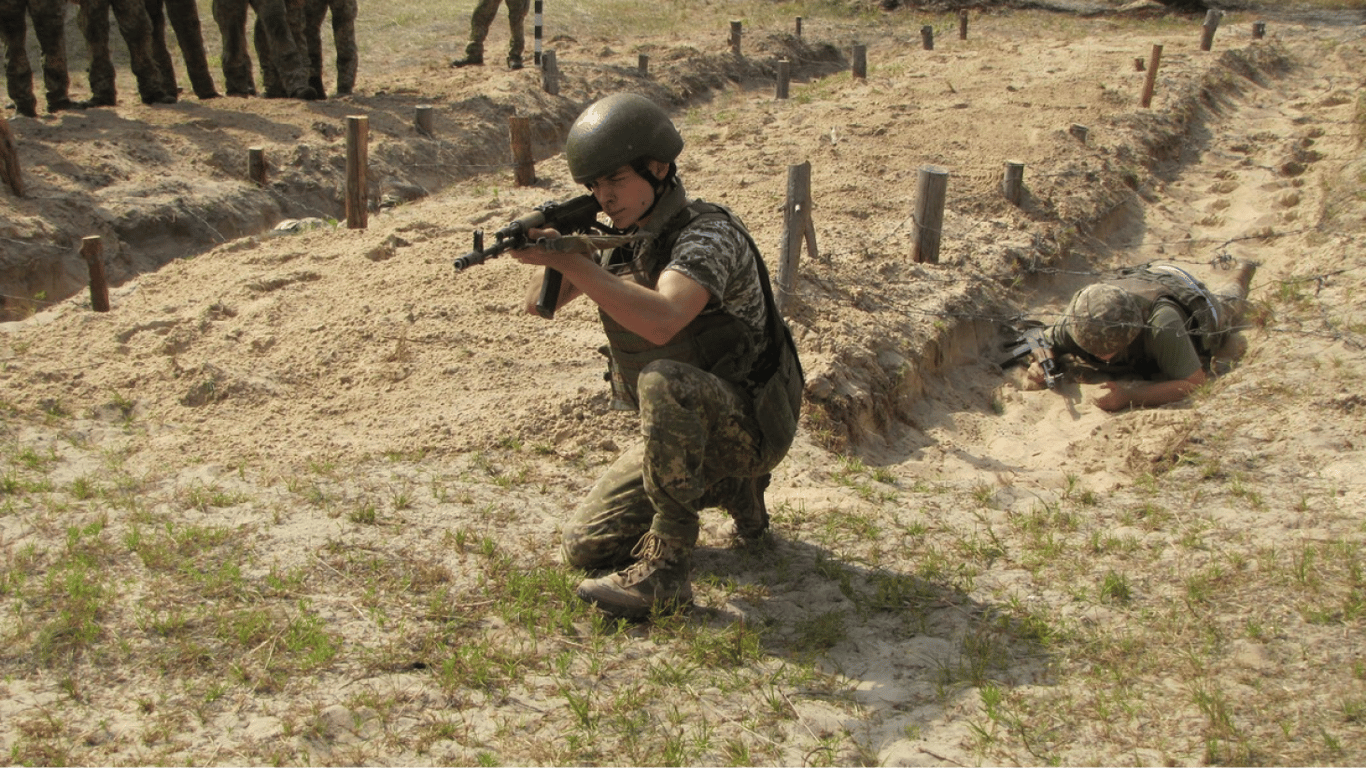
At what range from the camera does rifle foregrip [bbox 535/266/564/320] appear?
12.6ft

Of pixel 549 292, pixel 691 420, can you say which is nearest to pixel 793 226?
pixel 549 292

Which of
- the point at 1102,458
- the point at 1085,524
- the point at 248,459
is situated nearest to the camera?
the point at 1085,524

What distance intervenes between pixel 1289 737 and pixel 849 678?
1238 mm

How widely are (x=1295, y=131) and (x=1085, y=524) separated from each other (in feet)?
32.2

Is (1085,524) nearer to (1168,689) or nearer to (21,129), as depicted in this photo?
(1168,689)

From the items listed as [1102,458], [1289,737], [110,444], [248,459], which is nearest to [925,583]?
[1289,737]

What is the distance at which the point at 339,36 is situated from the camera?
1452 centimetres

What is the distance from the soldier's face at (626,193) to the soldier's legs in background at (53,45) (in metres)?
10.0

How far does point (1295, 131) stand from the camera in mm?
12477

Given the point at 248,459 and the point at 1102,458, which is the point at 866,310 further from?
the point at 248,459

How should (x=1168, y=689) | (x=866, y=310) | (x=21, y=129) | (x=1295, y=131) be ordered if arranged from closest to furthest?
1. (x=1168, y=689)
2. (x=866, y=310)
3. (x=21, y=129)
4. (x=1295, y=131)

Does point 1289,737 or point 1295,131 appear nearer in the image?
point 1289,737

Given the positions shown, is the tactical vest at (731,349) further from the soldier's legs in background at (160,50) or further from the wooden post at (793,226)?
the soldier's legs in background at (160,50)

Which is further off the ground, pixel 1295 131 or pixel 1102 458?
pixel 1295 131
